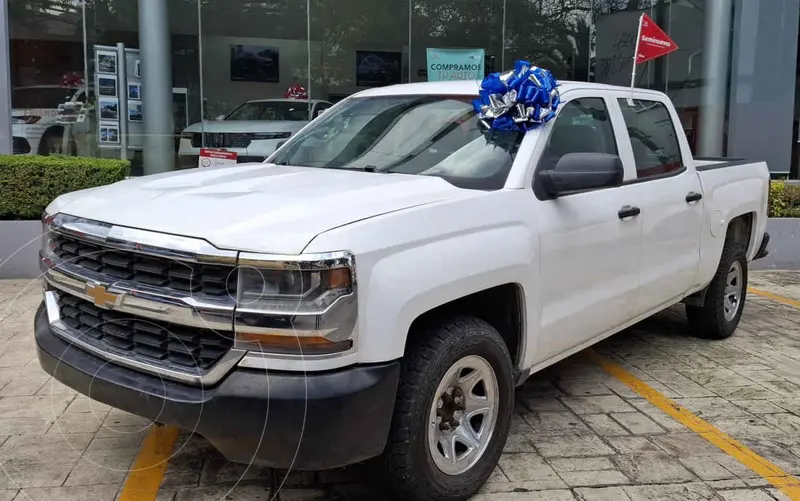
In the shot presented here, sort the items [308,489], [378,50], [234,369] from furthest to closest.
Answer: [378,50] < [308,489] < [234,369]

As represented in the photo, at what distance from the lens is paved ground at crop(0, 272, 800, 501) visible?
11.4 ft

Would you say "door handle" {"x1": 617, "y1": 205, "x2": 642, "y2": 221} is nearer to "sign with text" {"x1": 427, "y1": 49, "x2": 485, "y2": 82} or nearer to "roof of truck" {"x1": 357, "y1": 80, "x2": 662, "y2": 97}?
"roof of truck" {"x1": 357, "y1": 80, "x2": 662, "y2": 97}

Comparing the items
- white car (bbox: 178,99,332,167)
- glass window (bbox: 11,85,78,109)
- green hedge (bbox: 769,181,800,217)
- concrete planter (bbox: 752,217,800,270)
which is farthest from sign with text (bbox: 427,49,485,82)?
glass window (bbox: 11,85,78,109)

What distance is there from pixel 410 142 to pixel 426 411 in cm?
165

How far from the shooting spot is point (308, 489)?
11.3ft

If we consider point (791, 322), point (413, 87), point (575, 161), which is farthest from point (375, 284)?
point (791, 322)

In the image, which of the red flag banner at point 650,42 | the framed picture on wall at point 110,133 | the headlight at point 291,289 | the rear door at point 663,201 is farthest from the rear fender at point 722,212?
the framed picture on wall at point 110,133

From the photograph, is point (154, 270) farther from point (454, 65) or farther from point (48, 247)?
point (454, 65)

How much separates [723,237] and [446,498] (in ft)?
11.7

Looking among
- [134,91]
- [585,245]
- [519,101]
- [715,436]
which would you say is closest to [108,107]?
[134,91]

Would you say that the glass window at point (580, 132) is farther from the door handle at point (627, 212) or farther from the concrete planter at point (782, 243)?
the concrete planter at point (782, 243)

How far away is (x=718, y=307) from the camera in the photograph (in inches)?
232

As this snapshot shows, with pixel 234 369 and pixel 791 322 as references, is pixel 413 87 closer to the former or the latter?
pixel 234 369

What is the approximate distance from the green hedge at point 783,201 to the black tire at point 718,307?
398 cm
